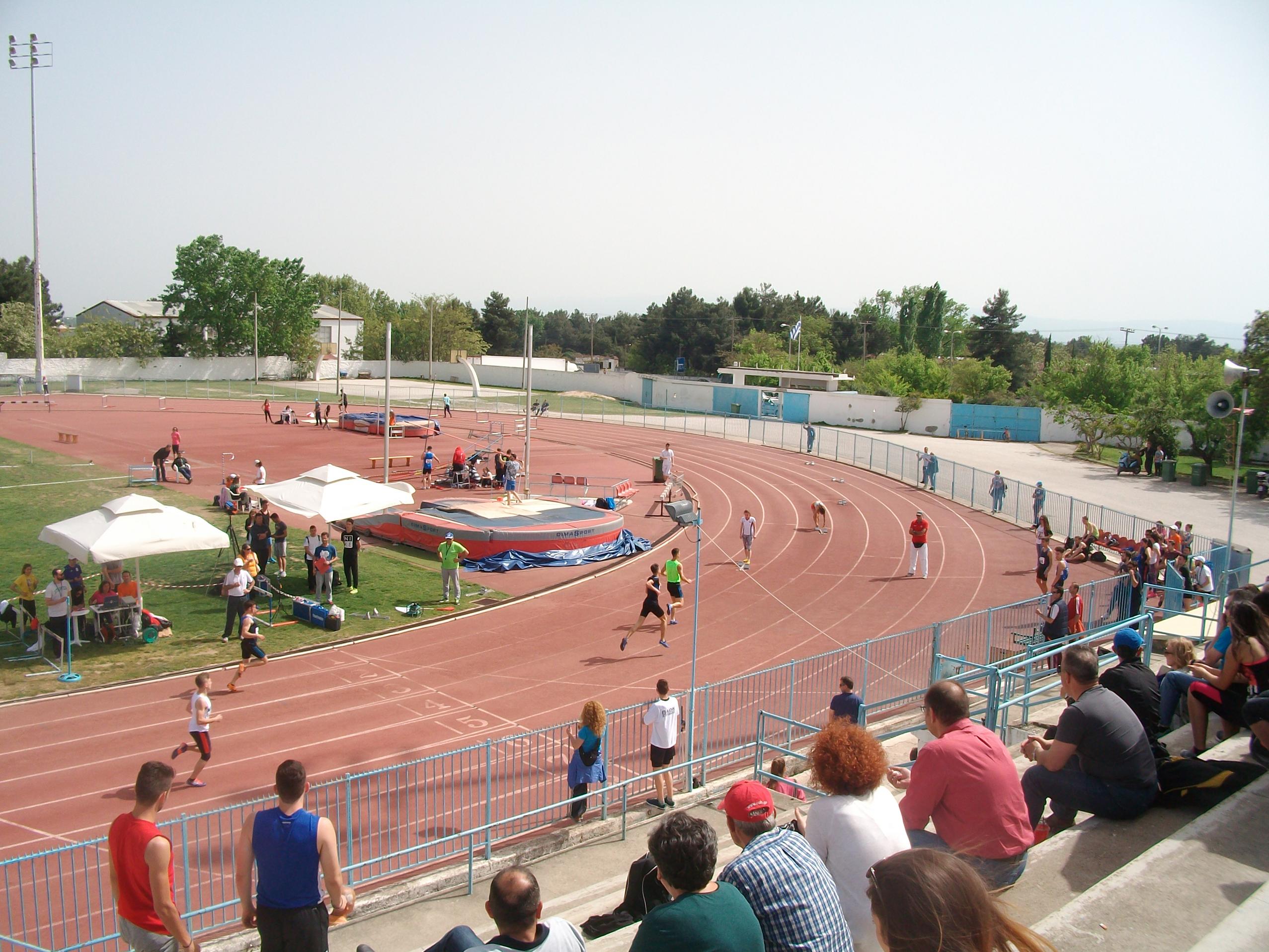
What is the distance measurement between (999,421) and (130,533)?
55.4 meters

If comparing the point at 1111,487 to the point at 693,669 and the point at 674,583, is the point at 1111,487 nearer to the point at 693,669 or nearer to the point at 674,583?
the point at 674,583

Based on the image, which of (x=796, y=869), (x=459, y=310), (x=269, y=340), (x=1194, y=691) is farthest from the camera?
(x=459, y=310)

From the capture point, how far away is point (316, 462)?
39250 mm

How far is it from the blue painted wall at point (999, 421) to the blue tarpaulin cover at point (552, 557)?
133 feet

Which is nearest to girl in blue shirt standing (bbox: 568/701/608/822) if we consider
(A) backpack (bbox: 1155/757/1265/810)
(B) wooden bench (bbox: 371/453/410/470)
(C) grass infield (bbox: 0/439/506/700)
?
(A) backpack (bbox: 1155/757/1265/810)

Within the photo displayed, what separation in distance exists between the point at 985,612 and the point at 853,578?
942cm

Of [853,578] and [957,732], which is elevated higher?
[957,732]

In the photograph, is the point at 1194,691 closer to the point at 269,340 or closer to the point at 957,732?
the point at 957,732

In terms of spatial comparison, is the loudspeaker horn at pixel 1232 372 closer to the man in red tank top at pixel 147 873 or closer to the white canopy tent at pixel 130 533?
the man in red tank top at pixel 147 873

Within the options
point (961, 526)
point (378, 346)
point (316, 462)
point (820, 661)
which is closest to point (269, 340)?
point (378, 346)

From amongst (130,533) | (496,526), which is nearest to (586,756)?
(130,533)

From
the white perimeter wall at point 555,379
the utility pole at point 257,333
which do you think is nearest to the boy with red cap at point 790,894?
the white perimeter wall at point 555,379

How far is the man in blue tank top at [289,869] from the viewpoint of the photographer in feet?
16.3

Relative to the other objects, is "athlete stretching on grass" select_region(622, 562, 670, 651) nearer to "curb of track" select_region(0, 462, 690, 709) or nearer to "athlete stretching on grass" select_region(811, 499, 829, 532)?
"curb of track" select_region(0, 462, 690, 709)
